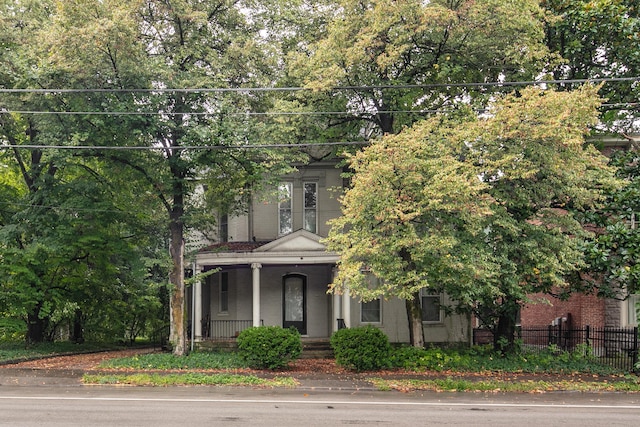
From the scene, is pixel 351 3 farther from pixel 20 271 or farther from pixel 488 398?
pixel 20 271

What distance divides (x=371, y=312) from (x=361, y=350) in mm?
5666

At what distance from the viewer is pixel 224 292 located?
25.3m

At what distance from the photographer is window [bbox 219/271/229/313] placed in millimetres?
25141

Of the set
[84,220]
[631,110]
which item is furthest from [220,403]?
[631,110]

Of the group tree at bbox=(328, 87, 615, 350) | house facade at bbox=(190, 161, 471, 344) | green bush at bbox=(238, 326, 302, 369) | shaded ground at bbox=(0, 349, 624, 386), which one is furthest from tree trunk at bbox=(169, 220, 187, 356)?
tree at bbox=(328, 87, 615, 350)

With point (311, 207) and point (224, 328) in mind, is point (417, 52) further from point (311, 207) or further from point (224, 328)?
point (224, 328)

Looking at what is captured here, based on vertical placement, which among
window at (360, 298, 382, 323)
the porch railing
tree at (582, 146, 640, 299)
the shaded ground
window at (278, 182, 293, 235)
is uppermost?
window at (278, 182, 293, 235)

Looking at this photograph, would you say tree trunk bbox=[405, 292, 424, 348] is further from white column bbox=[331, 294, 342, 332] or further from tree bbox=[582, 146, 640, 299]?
tree bbox=[582, 146, 640, 299]

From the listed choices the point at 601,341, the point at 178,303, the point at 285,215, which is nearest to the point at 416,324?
the point at 285,215

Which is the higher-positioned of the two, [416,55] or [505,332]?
[416,55]

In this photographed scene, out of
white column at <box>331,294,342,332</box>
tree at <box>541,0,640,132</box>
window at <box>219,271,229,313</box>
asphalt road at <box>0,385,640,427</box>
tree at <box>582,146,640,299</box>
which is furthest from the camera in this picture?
window at <box>219,271,229,313</box>

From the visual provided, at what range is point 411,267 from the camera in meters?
16.8

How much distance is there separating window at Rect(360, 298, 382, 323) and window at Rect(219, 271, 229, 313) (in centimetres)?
578

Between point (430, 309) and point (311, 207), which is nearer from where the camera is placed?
point (430, 309)
